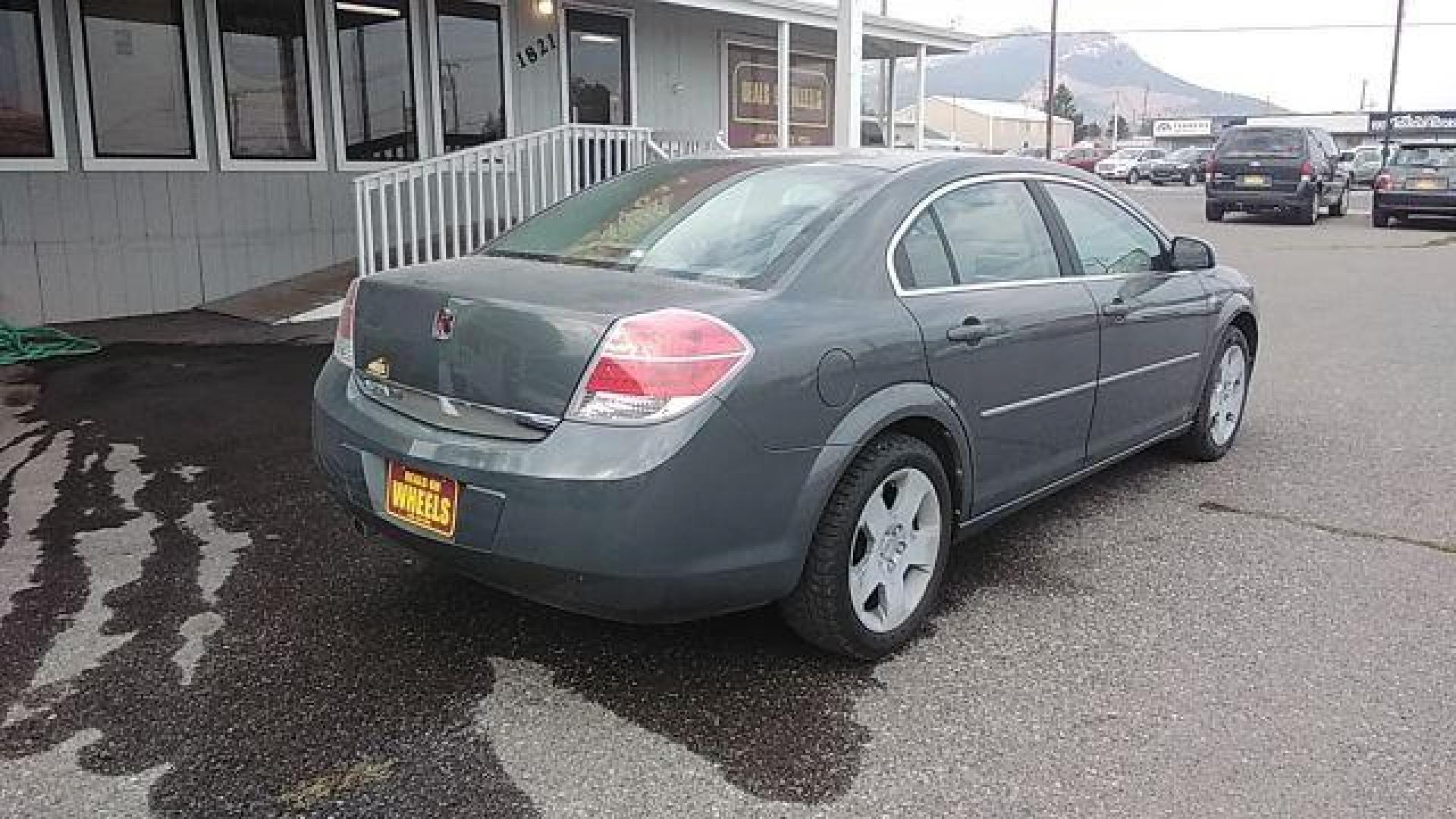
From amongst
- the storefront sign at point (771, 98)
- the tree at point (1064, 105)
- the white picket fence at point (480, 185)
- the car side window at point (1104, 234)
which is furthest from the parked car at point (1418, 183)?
the tree at point (1064, 105)

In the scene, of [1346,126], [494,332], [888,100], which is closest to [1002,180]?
[494,332]

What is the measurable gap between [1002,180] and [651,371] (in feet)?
6.07

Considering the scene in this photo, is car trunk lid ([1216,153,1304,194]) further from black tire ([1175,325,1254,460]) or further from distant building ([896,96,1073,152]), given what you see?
distant building ([896,96,1073,152])

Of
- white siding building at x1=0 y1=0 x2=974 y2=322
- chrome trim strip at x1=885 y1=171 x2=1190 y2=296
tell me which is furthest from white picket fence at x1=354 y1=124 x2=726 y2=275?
chrome trim strip at x1=885 y1=171 x2=1190 y2=296

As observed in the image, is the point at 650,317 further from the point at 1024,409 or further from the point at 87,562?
the point at 87,562

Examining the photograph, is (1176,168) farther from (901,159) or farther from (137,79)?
(901,159)

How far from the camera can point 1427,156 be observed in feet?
65.5

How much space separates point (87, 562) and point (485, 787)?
2.26 m

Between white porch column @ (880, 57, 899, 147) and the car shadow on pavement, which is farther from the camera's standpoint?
white porch column @ (880, 57, 899, 147)

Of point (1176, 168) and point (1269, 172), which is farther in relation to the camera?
point (1176, 168)

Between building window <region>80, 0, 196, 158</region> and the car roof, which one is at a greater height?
building window <region>80, 0, 196, 158</region>

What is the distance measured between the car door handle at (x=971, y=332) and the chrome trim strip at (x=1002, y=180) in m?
0.12

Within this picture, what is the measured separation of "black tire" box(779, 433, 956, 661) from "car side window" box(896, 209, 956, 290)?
0.51 meters

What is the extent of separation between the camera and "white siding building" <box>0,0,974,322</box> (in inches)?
353
